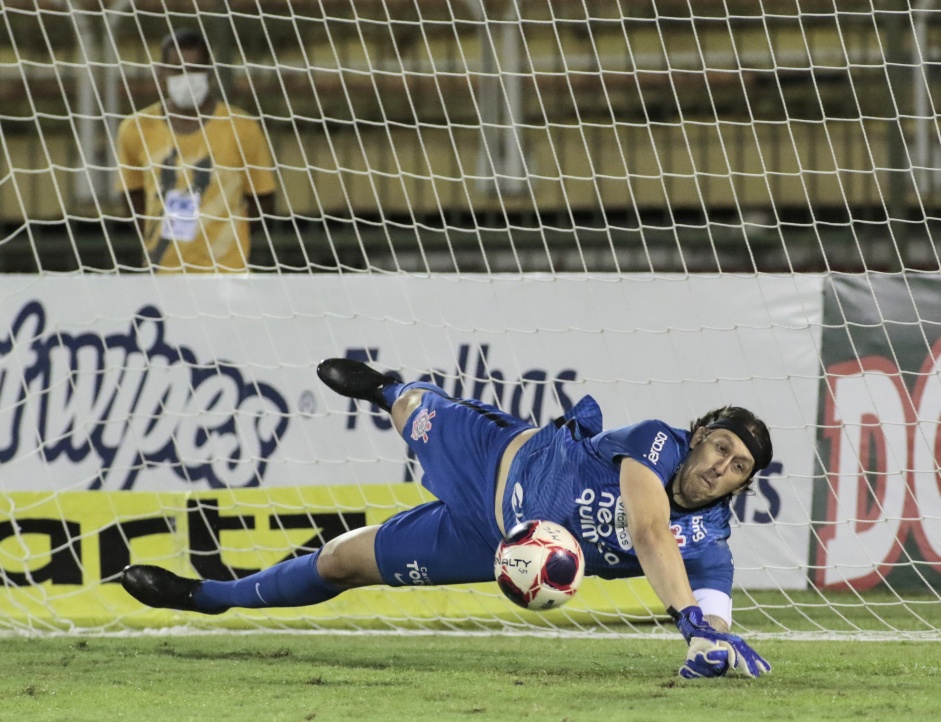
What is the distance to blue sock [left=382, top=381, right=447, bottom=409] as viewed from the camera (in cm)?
480

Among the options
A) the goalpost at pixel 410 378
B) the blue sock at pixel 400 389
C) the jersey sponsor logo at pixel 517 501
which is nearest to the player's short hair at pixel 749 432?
the jersey sponsor logo at pixel 517 501

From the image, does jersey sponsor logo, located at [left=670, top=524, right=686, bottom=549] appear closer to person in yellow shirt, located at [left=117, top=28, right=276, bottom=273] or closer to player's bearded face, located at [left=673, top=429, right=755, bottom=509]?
player's bearded face, located at [left=673, top=429, right=755, bottom=509]

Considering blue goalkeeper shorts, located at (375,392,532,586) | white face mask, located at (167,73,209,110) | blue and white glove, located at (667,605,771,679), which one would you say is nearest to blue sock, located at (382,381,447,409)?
blue goalkeeper shorts, located at (375,392,532,586)

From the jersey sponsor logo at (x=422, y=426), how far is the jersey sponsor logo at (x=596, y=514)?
71 cm

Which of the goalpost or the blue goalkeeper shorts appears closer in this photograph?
the blue goalkeeper shorts

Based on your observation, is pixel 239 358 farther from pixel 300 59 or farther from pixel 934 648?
pixel 300 59

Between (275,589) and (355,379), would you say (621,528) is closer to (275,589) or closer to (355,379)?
(275,589)

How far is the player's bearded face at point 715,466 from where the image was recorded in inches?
150

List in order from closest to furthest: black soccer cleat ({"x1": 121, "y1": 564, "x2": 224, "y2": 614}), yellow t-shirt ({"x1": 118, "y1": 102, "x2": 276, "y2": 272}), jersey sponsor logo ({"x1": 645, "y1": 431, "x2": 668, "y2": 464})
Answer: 1. jersey sponsor logo ({"x1": 645, "y1": 431, "x2": 668, "y2": 464})
2. black soccer cleat ({"x1": 121, "y1": 564, "x2": 224, "y2": 614})
3. yellow t-shirt ({"x1": 118, "y1": 102, "x2": 276, "y2": 272})

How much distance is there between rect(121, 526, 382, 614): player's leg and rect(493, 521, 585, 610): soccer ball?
0.75m

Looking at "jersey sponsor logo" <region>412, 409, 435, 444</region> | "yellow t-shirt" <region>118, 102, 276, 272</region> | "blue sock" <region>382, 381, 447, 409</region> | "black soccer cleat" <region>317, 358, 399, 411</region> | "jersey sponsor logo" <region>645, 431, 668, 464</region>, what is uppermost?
"yellow t-shirt" <region>118, 102, 276, 272</region>

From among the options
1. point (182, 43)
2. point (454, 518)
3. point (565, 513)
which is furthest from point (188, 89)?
point (565, 513)

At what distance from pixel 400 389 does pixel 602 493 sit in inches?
44.5

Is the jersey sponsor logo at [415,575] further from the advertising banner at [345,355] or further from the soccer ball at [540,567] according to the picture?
the advertising banner at [345,355]
